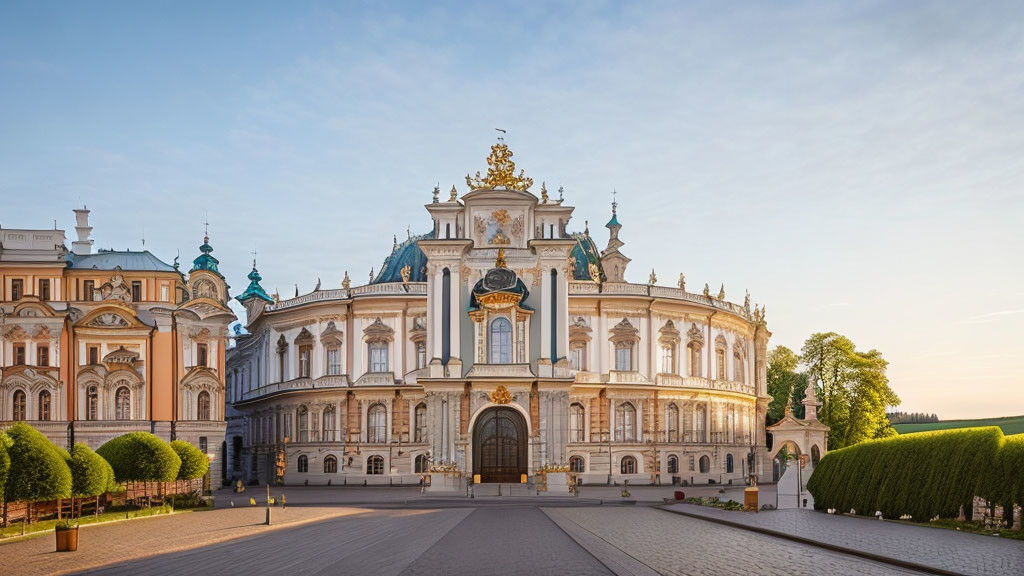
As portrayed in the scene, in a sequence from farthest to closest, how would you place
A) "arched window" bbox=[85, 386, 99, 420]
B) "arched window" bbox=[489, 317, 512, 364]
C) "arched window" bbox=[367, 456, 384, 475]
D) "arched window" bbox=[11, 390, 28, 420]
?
1. "arched window" bbox=[367, 456, 384, 475]
2. "arched window" bbox=[85, 386, 99, 420]
3. "arched window" bbox=[489, 317, 512, 364]
4. "arched window" bbox=[11, 390, 28, 420]

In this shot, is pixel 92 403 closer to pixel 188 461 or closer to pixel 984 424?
pixel 188 461

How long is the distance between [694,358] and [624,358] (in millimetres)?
6432

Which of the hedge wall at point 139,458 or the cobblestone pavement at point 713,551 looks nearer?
the cobblestone pavement at point 713,551

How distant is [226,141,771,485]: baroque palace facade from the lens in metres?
66.6

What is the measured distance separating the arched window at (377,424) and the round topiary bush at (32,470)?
137 feet

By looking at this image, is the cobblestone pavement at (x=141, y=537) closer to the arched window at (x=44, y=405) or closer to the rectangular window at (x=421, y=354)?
the arched window at (x=44, y=405)

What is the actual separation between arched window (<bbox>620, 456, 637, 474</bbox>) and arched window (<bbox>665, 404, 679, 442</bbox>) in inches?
143

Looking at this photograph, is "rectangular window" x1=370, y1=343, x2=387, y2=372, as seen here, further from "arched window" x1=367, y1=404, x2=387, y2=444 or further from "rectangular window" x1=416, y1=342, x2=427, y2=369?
"arched window" x1=367, y1=404, x2=387, y2=444

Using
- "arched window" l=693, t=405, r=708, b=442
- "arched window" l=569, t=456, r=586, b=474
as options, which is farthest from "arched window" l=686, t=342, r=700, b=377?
"arched window" l=569, t=456, r=586, b=474

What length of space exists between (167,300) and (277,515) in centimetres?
3348

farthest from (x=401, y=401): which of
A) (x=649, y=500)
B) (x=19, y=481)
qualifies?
(x=19, y=481)

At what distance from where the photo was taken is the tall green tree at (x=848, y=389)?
8862cm

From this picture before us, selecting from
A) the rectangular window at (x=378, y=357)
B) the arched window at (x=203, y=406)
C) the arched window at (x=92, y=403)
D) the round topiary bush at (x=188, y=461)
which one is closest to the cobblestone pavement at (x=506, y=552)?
the round topiary bush at (x=188, y=461)

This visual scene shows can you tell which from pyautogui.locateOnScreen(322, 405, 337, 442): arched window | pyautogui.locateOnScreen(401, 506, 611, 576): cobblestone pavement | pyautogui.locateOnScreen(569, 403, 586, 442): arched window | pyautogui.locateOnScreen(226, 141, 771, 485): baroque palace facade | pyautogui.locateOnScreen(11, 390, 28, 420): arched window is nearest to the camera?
pyautogui.locateOnScreen(401, 506, 611, 576): cobblestone pavement
